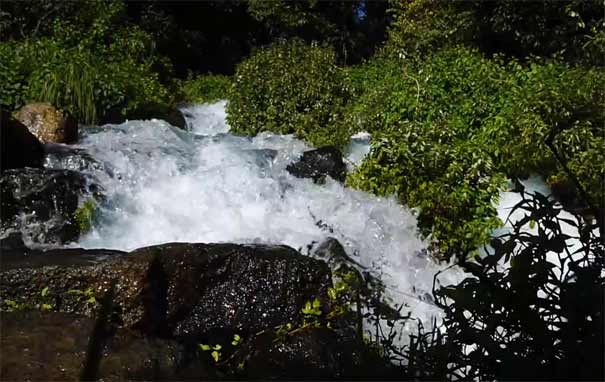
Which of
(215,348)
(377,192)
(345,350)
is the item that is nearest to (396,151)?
(377,192)

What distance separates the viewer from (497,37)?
11703mm

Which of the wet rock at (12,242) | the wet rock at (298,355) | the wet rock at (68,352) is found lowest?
the wet rock at (68,352)

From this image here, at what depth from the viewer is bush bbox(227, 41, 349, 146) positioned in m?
9.53

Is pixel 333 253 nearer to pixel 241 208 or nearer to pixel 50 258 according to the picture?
pixel 241 208

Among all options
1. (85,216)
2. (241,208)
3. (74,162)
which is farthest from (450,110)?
(85,216)

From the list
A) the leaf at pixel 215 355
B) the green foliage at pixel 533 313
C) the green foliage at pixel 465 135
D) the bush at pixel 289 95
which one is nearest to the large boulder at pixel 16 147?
the green foliage at pixel 465 135

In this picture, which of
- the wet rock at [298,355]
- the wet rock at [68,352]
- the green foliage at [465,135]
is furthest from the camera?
the green foliage at [465,135]

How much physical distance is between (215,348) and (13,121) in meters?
3.96

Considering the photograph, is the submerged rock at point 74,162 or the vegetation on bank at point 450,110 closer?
the vegetation on bank at point 450,110

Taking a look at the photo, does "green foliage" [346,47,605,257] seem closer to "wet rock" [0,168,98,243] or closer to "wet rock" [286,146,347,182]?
"wet rock" [286,146,347,182]

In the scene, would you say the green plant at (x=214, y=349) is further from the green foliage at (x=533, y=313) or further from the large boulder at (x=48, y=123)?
the large boulder at (x=48, y=123)

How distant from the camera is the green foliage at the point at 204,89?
13133mm

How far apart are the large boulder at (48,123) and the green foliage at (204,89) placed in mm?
4729

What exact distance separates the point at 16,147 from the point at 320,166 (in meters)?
3.00
